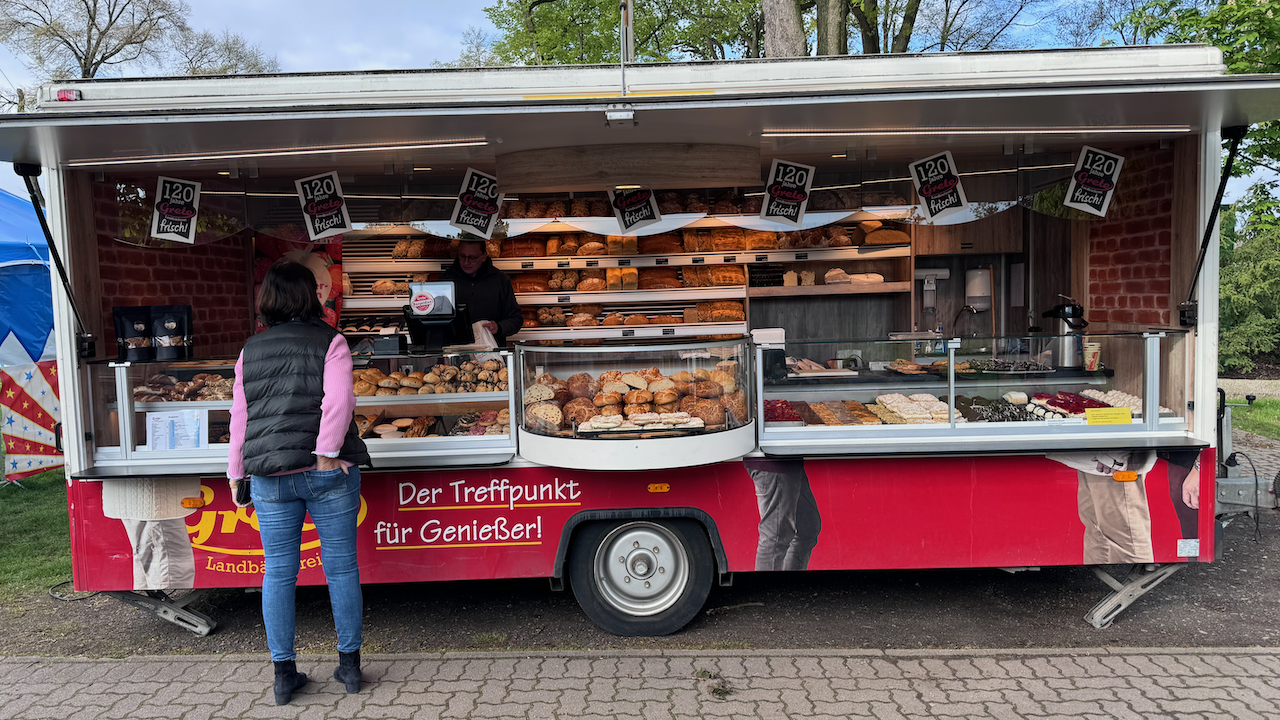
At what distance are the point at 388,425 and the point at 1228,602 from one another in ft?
15.1

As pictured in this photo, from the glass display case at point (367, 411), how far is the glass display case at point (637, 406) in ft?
0.82

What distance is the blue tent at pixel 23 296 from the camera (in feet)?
26.9

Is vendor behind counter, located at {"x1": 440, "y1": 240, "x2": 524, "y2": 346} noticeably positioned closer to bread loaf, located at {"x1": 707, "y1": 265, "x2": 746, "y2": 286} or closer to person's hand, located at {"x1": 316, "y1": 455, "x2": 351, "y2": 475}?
bread loaf, located at {"x1": 707, "y1": 265, "x2": 746, "y2": 286}

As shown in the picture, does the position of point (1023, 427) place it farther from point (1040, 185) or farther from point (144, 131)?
point (144, 131)

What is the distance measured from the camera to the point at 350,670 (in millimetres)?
3539

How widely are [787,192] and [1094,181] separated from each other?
6.34 ft

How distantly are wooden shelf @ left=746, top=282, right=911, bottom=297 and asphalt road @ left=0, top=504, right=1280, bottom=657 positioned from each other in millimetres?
3145

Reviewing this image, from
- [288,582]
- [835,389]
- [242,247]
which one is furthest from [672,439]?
[242,247]

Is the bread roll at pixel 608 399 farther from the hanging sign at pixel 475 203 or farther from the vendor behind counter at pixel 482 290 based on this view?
the vendor behind counter at pixel 482 290

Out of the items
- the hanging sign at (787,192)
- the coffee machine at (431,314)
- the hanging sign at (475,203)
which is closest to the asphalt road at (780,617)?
the coffee machine at (431,314)

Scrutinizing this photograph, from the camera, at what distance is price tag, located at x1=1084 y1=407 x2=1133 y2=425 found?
13.4ft

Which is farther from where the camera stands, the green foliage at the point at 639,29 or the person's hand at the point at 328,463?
the green foliage at the point at 639,29

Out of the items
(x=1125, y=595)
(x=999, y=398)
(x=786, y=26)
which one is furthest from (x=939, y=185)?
(x=786, y=26)

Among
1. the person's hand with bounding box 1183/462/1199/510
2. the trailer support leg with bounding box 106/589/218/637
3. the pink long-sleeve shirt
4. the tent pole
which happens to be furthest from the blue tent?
the person's hand with bounding box 1183/462/1199/510
